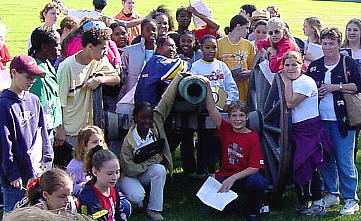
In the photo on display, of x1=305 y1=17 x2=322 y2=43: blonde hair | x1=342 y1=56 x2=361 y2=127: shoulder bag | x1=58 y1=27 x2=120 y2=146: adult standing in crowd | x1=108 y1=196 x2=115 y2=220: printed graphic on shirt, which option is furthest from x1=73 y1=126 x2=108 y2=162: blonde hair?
x1=305 y1=17 x2=322 y2=43: blonde hair

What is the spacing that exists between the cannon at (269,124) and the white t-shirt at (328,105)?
1.36 feet

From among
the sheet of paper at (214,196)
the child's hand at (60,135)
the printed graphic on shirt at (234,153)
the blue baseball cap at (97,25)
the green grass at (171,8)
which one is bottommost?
the sheet of paper at (214,196)

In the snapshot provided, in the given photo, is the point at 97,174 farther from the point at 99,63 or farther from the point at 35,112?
the point at 99,63

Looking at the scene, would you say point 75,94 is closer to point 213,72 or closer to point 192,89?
point 192,89

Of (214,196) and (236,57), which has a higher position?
(236,57)

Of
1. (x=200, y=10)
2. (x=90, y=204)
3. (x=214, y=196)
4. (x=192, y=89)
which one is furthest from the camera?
(x=200, y=10)

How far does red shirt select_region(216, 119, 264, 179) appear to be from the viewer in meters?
5.89

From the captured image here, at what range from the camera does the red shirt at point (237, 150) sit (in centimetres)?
589

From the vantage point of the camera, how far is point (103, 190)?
4.55m

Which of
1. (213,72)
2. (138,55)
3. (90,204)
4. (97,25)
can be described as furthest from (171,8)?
(90,204)

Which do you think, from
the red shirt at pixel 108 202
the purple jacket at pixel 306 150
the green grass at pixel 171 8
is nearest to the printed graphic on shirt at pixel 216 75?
the purple jacket at pixel 306 150

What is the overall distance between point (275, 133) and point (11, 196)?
8.18 ft

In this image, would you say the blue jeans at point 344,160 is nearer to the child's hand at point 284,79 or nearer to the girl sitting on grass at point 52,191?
the child's hand at point 284,79

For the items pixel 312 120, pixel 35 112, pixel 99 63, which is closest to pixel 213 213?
pixel 312 120
